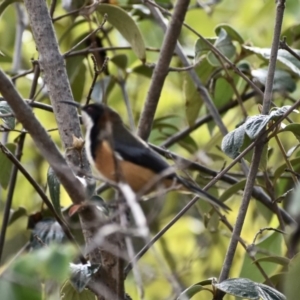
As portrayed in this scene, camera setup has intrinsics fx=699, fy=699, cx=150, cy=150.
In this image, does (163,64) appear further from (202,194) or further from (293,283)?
(293,283)

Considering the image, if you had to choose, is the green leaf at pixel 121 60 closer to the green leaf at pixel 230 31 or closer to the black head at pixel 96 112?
the green leaf at pixel 230 31

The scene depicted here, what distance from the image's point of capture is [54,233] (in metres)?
3.23

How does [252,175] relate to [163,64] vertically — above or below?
below

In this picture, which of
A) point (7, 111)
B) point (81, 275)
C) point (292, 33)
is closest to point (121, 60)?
point (292, 33)

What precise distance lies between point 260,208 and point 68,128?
129cm

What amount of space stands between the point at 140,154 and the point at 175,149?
56.0 inches

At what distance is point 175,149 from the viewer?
4.52 m

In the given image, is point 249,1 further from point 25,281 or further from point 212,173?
point 25,281

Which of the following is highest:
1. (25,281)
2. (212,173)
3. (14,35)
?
(14,35)

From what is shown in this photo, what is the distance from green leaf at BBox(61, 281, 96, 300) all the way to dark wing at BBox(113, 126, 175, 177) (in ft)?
2.27

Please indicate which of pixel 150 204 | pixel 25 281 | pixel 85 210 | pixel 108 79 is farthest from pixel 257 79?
pixel 25 281

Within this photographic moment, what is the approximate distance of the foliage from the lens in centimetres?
239

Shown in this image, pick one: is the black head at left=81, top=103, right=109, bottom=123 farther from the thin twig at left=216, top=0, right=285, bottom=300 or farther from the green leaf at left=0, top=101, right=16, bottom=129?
the thin twig at left=216, top=0, right=285, bottom=300

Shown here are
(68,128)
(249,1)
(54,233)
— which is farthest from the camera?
(249,1)
